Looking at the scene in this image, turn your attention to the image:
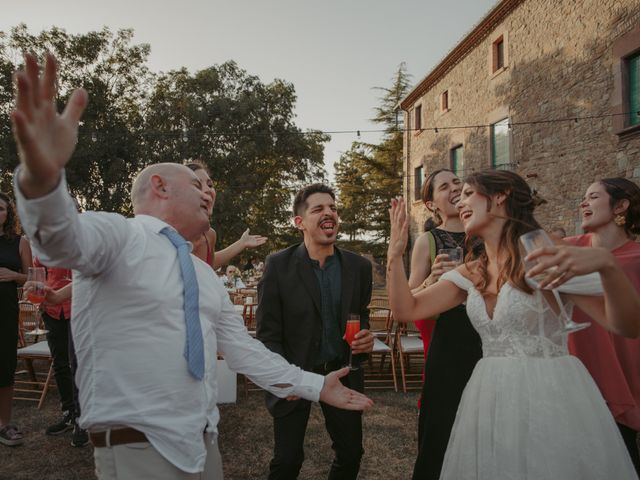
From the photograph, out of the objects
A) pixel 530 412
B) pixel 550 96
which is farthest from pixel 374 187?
pixel 530 412

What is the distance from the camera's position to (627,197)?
3.36 meters

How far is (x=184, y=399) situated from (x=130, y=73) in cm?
2868

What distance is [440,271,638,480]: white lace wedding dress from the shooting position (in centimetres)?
193

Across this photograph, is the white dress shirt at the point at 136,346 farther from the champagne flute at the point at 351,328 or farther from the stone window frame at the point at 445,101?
the stone window frame at the point at 445,101

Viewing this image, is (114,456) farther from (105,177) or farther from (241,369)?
(105,177)

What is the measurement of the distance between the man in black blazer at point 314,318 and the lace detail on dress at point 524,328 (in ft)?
2.63

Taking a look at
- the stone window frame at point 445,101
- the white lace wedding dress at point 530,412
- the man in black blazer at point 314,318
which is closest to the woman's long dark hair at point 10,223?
the man in black blazer at point 314,318

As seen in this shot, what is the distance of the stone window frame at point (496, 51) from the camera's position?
570 inches

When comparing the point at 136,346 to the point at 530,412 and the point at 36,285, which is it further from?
the point at 36,285

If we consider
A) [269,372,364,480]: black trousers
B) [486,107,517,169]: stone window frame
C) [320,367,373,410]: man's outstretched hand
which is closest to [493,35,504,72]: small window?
[486,107,517,169]: stone window frame

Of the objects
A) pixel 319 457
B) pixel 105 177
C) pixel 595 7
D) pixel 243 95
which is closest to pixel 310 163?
pixel 243 95

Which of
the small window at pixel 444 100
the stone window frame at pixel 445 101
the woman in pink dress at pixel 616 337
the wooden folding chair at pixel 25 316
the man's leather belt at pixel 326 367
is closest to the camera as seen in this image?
the woman in pink dress at pixel 616 337

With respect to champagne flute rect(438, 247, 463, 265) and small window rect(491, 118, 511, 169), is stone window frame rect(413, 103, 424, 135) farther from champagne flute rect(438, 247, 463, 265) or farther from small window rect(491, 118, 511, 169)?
champagne flute rect(438, 247, 463, 265)

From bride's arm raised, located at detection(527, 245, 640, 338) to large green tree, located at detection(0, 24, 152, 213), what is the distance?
83.4 feet
